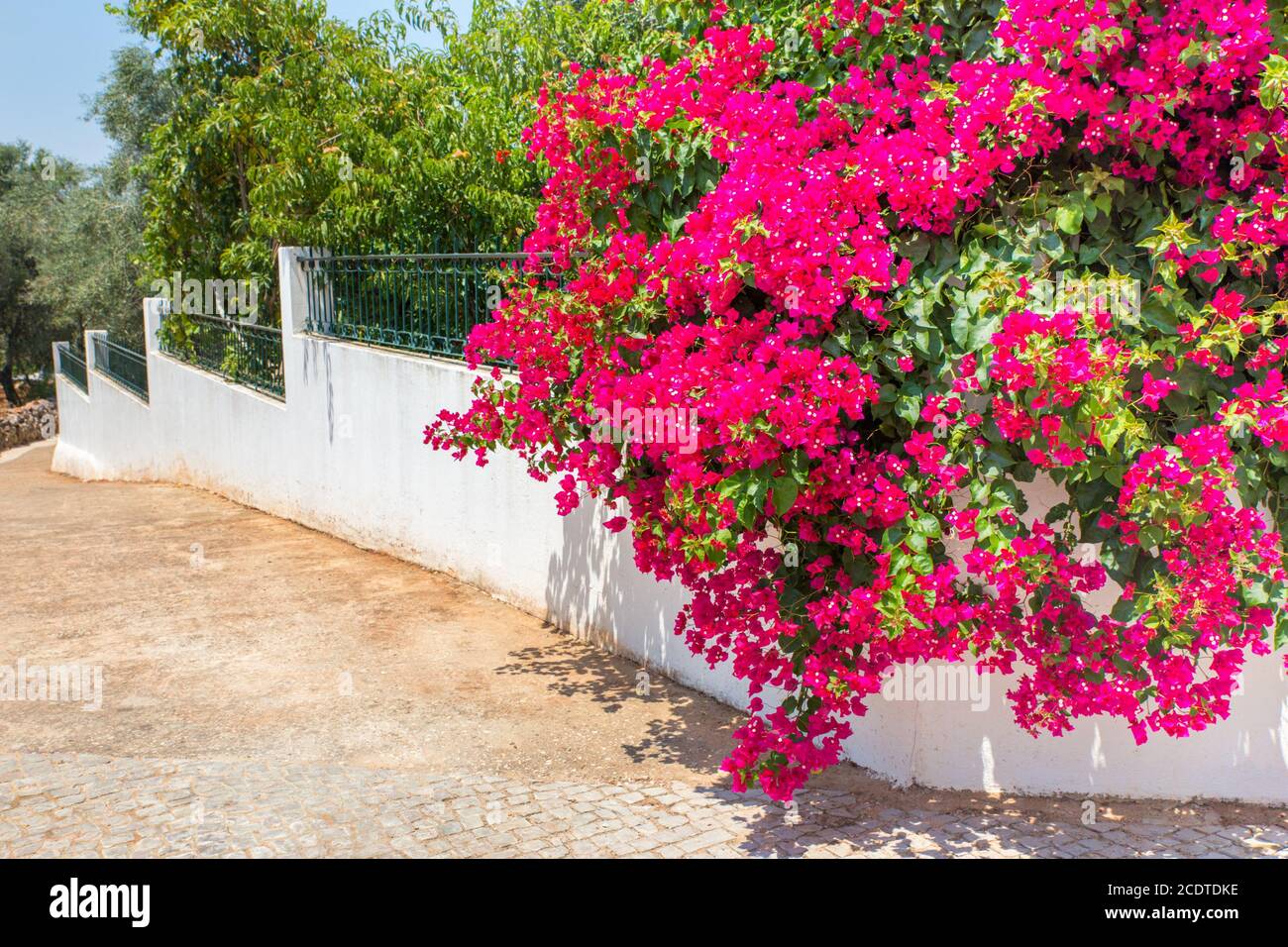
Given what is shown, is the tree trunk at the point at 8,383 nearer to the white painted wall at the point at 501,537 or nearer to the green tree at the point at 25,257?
the green tree at the point at 25,257

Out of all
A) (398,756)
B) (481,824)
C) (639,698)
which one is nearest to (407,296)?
(639,698)

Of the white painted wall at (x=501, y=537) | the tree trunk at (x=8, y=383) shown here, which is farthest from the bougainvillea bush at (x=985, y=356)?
the tree trunk at (x=8, y=383)

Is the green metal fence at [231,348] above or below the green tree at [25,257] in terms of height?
below

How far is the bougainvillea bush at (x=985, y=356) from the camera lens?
147 inches

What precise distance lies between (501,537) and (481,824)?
10.7 feet

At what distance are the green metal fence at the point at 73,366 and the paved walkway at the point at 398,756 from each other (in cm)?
1520

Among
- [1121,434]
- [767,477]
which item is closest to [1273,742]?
[1121,434]

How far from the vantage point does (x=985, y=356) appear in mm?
3934

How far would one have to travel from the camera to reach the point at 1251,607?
3.91 metres

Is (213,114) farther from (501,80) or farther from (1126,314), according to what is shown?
(1126,314)

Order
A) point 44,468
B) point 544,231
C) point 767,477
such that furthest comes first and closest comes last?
point 44,468, point 544,231, point 767,477

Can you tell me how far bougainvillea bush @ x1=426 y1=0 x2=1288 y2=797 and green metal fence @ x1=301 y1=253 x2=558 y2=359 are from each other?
9.36 feet

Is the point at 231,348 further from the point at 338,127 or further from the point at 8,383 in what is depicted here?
the point at 8,383

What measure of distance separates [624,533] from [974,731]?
7.64 feet
